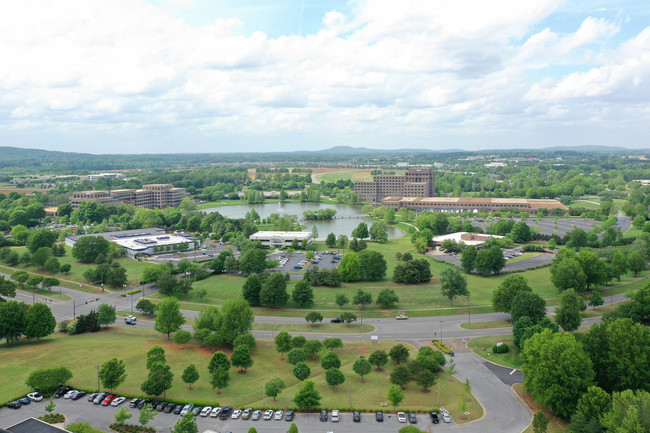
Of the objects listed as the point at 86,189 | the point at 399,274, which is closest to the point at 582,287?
the point at 399,274

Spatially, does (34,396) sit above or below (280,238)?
below

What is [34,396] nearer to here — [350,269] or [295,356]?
[295,356]

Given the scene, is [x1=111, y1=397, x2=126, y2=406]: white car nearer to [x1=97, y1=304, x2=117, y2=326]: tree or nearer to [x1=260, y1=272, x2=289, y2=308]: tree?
[x1=97, y1=304, x2=117, y2=326]: tree

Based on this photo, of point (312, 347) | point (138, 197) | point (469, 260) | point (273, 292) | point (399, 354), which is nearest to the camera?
point (399, 354)

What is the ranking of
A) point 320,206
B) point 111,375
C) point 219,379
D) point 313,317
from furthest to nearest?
point 320,206 → point 313,317 → point 219,379 → point 111,375

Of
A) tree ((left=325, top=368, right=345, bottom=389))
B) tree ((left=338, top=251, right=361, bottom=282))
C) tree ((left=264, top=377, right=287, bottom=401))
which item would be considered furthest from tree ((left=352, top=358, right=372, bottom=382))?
tree ((left=338, top=251, right=361, bottom=282))

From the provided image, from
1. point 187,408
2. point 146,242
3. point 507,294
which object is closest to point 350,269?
point 507,294
